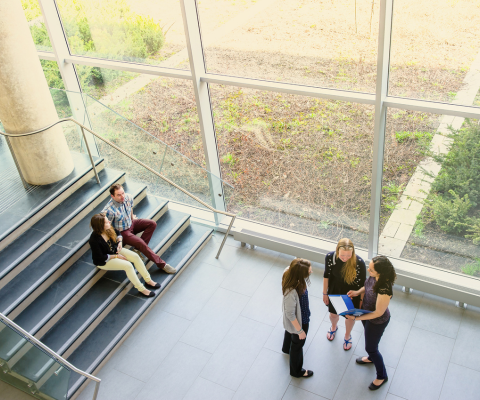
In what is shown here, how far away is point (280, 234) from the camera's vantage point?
21.0 feet

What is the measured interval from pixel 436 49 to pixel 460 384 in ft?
10.7

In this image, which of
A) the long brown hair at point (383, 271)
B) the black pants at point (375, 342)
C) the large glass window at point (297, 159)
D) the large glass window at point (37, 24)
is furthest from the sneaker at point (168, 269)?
the large glass window at point (37, 24)

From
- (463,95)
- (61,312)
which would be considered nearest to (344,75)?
(463,95)

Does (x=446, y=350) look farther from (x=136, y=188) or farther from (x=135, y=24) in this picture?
(x=135, y=24)

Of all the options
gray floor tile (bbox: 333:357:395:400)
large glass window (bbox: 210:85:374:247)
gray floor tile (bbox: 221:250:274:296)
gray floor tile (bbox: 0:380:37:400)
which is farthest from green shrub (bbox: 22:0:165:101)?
gray floor tile (bbox: 333:357:395:400)

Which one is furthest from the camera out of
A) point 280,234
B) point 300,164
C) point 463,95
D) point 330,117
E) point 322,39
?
point 280,234

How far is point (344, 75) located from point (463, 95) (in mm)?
1225

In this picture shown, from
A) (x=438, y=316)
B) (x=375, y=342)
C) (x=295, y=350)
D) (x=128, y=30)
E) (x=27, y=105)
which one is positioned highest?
(x=128, y=30)

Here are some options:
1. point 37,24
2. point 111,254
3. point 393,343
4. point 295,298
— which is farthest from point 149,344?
point 37,24

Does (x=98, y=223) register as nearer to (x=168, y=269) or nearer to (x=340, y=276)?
(x=168, y=269)

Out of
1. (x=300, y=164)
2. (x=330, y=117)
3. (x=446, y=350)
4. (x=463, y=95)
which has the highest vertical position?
(x=463, y=95)

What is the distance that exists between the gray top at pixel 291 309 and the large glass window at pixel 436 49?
2509 mm

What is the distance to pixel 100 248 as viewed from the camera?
5043 mm

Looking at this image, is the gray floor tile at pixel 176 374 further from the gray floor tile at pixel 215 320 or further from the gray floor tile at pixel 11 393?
the gray floor tile at pixel 11 393
